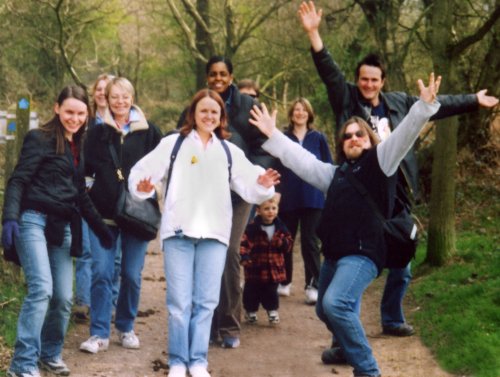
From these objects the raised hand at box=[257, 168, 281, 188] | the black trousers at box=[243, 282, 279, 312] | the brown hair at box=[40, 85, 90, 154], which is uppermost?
the brown hair at box=[40, 85, 90, 154]

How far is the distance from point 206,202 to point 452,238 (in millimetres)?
4710

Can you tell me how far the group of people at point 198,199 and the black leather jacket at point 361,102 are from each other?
12mm

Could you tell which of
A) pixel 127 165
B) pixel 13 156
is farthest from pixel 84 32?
pixel 127 165

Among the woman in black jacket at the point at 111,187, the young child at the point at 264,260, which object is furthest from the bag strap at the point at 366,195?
the young child at the point at 264,260

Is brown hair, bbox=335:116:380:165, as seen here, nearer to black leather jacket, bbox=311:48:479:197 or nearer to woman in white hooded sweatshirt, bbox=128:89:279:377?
woman in white hooded sweatshirt, bbox=128:89:279:377

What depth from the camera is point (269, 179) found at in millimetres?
6359

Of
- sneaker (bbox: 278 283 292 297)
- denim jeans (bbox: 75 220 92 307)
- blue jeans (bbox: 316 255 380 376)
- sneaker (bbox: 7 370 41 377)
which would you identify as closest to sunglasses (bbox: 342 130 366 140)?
blue jeans (bbox: 316 255 380 376)

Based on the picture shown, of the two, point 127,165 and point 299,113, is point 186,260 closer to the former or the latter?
point 127,165

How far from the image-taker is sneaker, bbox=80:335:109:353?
6969mm

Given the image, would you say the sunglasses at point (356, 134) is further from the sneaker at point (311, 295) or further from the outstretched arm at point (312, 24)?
the sneaker at point (311, 295)

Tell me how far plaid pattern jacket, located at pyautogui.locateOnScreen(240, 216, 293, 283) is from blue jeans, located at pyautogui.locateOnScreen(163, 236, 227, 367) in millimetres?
2029

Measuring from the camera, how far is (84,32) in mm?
28656

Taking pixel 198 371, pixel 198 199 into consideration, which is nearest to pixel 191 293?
pixel 198 371

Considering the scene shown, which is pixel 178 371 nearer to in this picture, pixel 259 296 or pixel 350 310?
pixel 350 310
